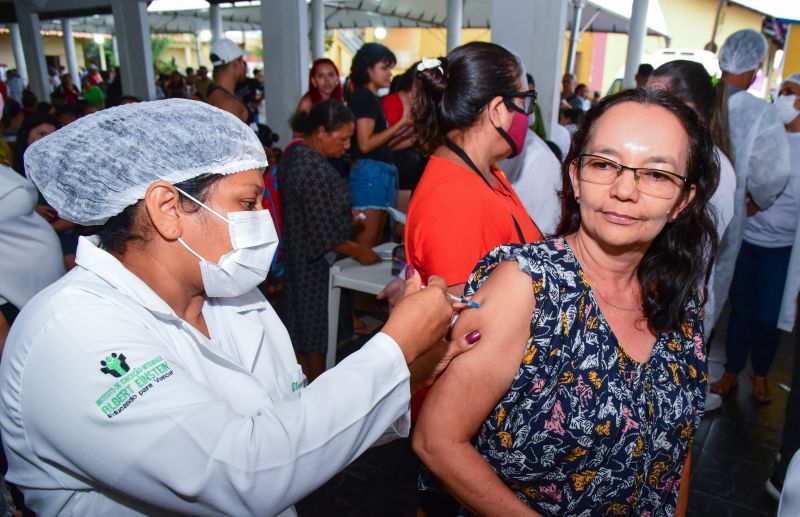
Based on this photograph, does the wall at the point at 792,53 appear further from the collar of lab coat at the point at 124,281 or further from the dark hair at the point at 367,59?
the collar of lab coat at the point at 124,281

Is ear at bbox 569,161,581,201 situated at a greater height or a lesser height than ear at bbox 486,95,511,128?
lesser

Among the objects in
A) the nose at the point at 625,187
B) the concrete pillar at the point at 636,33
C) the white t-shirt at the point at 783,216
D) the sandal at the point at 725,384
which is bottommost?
the sandal at the point at 725,384

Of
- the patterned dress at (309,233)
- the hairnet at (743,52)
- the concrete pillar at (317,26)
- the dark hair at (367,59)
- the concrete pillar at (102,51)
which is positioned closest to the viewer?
the patterned dress at (309,233)

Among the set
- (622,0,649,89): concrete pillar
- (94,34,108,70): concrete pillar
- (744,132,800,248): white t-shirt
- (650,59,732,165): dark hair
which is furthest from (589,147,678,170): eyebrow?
(94,34,108,70): concrete pillar

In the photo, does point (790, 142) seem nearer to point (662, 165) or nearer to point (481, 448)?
point (662, 165)

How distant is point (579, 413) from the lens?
1.26 m

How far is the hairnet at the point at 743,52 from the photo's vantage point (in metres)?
3.41

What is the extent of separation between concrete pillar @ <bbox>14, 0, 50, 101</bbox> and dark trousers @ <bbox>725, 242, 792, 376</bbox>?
1464 centimetres

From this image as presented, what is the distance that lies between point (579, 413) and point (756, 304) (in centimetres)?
289

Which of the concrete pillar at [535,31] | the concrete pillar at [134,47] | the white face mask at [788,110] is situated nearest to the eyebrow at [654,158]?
the white face mask at [788,110]

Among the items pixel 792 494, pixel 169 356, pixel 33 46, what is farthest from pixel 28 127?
pixel 33 46

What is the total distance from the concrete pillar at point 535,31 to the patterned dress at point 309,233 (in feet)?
8.45

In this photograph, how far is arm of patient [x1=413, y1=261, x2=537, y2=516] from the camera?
1250 mm

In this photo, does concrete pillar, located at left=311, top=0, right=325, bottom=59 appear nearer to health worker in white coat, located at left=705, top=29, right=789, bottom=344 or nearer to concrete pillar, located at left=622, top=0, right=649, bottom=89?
concrete pillar, located at left=622, top=0, right=649, bottom=89
